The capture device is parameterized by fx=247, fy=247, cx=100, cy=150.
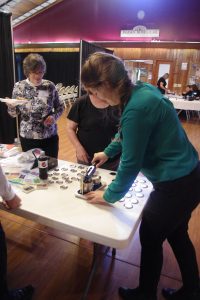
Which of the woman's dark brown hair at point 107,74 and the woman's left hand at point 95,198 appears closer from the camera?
the woman's dark brown hair at point 107,74

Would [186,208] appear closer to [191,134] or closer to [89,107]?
[89,107]

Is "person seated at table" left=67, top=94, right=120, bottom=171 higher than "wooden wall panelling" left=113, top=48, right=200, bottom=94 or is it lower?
lower

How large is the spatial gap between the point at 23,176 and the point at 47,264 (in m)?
0.67

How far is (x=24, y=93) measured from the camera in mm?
2045

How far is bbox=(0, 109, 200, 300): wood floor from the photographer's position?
4.89 feet

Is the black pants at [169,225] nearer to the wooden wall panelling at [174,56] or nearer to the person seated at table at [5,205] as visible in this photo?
the person seated at table at [5,205]

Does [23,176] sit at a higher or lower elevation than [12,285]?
higher

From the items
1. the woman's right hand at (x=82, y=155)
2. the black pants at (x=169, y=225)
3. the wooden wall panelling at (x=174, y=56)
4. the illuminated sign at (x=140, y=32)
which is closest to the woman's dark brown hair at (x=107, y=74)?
the black pants at (x=169, y=225)

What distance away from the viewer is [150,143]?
A: 3.18ft

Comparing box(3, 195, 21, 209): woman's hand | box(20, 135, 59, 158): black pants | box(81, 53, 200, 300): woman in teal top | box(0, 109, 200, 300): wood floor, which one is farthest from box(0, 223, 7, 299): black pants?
box(20, 135, 59, 158): black pants

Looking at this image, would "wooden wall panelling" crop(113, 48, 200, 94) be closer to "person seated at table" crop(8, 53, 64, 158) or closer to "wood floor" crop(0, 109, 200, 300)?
"person seated at table" crop(8, 53, 64, 158)

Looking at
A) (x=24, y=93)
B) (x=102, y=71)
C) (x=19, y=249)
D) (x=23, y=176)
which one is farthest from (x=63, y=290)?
(x=24, y=93)

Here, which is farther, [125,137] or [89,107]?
[89,107]

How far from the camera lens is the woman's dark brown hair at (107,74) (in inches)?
35.9
